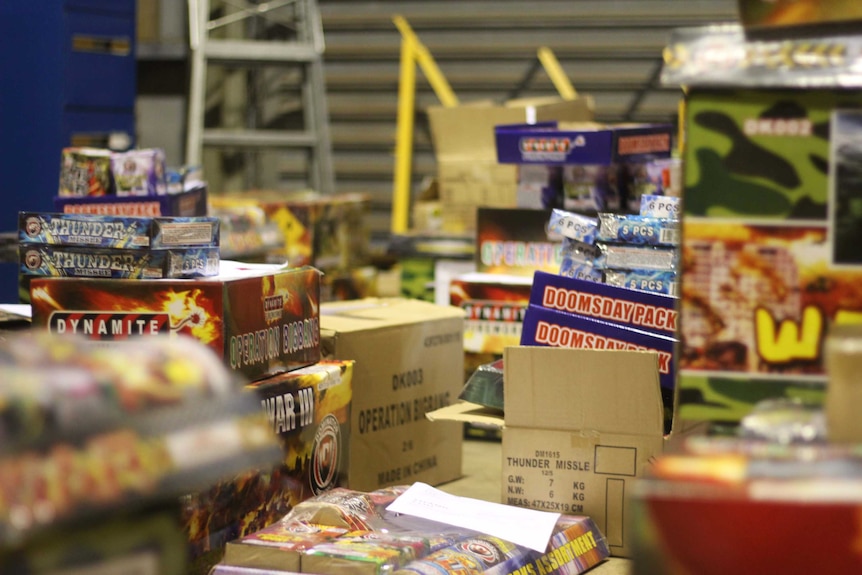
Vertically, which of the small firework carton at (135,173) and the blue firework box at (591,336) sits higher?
the small firework carton at (135,173)

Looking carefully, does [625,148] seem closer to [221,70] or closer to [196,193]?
[196,193]

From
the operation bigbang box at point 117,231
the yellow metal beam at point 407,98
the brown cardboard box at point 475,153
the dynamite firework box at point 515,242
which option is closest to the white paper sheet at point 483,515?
the operation bigbang box at point 117,231

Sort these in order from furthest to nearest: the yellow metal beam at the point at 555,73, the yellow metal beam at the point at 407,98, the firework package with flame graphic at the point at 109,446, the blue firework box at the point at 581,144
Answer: the yellow metal beam at the point at 407,98, the yellow metal beam at the point at 555,73, the blue firework box at the point at 581,144, the firework package with flame graphic at the point at 109,446

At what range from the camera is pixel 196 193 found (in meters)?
3.63

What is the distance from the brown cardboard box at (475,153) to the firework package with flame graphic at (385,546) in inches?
96.3

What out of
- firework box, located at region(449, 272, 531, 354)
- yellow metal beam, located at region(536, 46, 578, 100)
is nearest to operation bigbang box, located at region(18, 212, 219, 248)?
firework box, located at region(449, 272, 531, 354)

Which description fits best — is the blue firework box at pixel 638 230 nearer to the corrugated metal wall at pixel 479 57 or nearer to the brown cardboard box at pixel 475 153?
the brown cardboard box at pixel 475 153

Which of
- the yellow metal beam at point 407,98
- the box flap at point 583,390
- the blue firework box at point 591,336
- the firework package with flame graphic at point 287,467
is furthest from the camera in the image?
the yellow metal beam at point 407,98

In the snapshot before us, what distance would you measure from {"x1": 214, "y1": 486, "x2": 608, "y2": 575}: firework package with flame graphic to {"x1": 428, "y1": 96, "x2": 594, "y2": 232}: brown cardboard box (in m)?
2.45

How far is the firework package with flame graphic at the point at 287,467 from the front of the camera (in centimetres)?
220

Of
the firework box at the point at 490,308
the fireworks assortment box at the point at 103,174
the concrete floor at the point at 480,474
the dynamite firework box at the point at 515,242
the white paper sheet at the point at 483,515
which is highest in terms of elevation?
the fireworks assortment box at the point at 103,174

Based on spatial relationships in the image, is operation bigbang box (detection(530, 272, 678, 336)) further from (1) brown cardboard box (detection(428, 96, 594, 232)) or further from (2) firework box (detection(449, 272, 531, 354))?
(1) brown cardboard box (detection(428, 96, 594, 232))

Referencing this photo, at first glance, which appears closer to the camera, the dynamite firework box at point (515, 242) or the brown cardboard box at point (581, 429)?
the brown cardboard box at point (581, 429)

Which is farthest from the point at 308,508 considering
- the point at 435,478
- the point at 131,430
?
the point at 131,430
